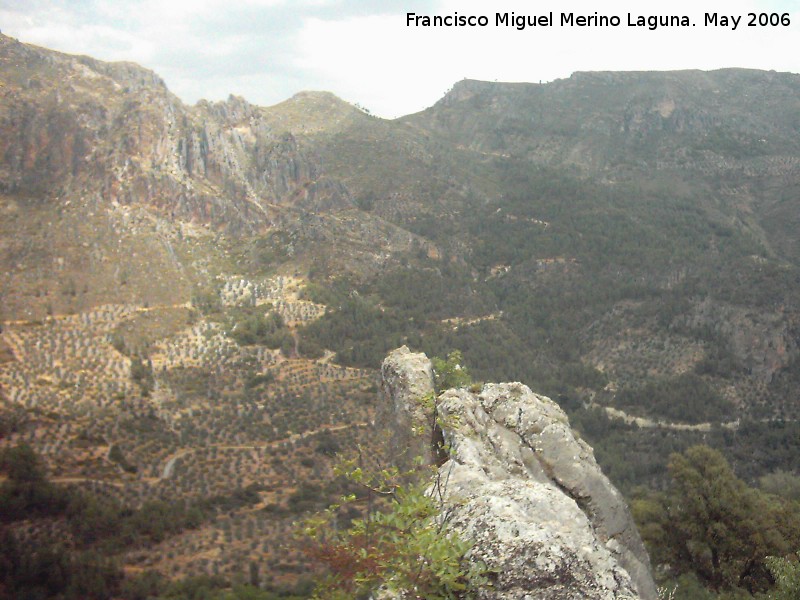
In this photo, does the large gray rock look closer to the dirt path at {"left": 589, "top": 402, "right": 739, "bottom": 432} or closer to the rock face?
the rock face

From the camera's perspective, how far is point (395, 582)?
5.62 m

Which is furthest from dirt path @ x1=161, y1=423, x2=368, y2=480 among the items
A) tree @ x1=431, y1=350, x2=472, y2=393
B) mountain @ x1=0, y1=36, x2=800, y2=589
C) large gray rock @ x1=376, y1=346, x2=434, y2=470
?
tree @ x1=431, y1=350, x2=472, y2=393

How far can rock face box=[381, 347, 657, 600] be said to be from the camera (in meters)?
6.02

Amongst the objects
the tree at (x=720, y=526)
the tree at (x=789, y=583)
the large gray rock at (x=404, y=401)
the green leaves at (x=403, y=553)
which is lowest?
the tree at (x=720, y=526)

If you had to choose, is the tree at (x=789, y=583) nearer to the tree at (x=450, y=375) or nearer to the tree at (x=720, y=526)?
the tree at (x=720, y=526)

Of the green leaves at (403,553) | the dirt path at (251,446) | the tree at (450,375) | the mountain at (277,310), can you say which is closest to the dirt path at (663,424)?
the mountain at (277,310)

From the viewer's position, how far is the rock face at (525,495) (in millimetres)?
6023

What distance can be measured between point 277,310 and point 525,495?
5738cm

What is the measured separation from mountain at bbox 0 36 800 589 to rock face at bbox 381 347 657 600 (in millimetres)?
17006

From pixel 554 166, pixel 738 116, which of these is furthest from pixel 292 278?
pixel 738 116

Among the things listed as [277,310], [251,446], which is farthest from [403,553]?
[277,310]

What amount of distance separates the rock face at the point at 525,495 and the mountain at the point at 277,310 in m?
17.0

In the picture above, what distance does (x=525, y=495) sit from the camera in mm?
7227

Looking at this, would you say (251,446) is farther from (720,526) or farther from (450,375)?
(720,526)
